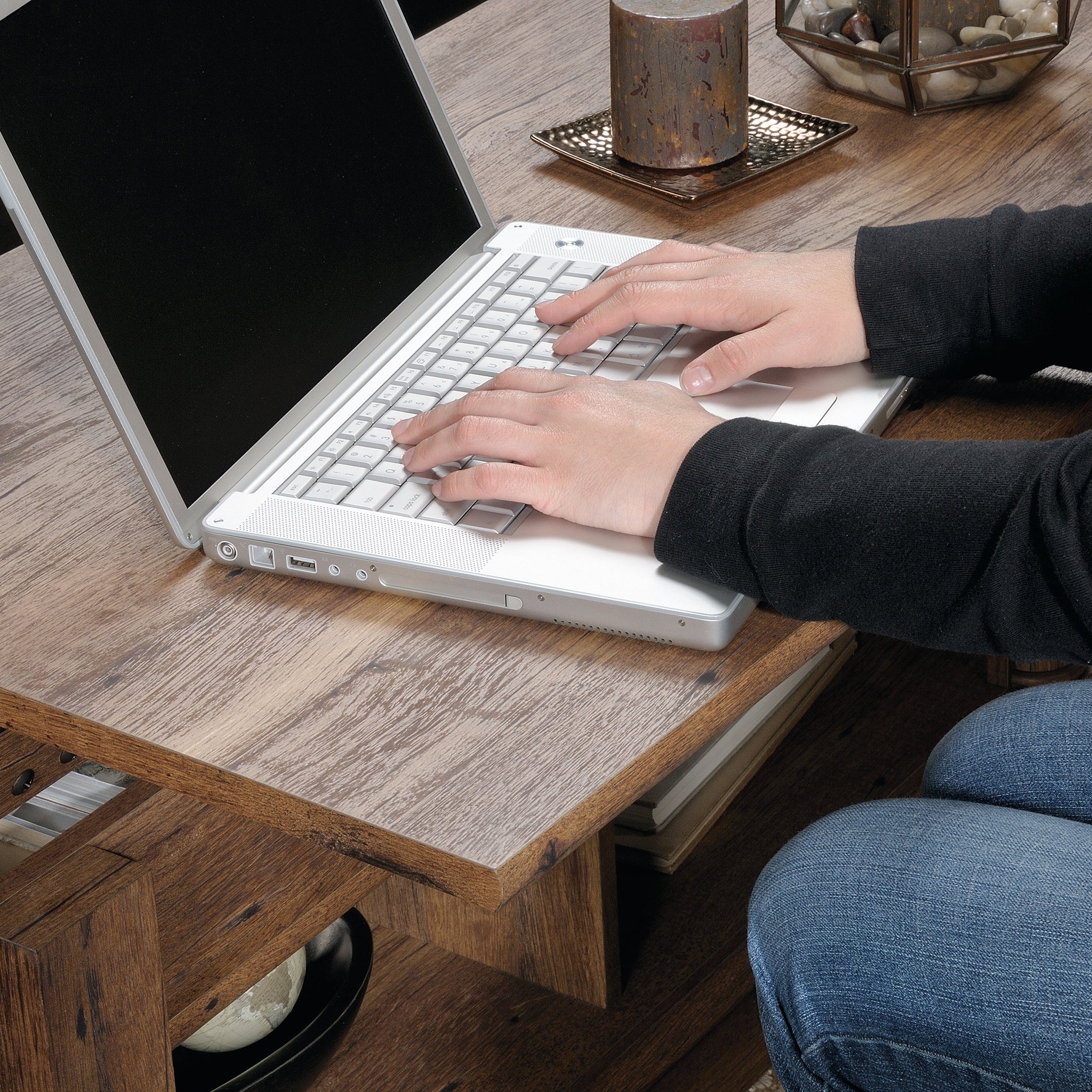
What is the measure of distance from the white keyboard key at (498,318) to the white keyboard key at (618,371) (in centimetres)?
8

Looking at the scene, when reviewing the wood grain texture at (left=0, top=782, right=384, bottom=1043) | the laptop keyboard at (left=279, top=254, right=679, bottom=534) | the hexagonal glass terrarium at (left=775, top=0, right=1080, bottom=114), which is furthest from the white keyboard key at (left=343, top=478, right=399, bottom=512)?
the hexagonal glass terrarium at (left=775, top=0, right=1080, bottom=114)

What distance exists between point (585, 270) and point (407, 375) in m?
0.16

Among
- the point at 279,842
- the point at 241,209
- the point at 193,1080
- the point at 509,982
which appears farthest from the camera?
the point at 509,982

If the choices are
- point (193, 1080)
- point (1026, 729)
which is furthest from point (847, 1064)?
point (193, 1080)

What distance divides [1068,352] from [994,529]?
220mm

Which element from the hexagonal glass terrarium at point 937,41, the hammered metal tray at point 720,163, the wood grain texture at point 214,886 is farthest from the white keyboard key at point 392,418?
the hexagonal glass terrarium at point 937,41

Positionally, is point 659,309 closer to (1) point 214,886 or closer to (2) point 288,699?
(2) point 288,699

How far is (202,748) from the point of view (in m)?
0.57

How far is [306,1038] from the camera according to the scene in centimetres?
101

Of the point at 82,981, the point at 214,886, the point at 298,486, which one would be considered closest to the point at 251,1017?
the point at 214,886

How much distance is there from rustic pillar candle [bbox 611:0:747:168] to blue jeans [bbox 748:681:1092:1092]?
55cm

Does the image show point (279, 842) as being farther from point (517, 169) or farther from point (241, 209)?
point (517, 169)

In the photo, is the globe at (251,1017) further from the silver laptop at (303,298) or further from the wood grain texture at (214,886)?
the silver laptop at (303,298)

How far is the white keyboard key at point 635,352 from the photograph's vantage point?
2.60 ft
